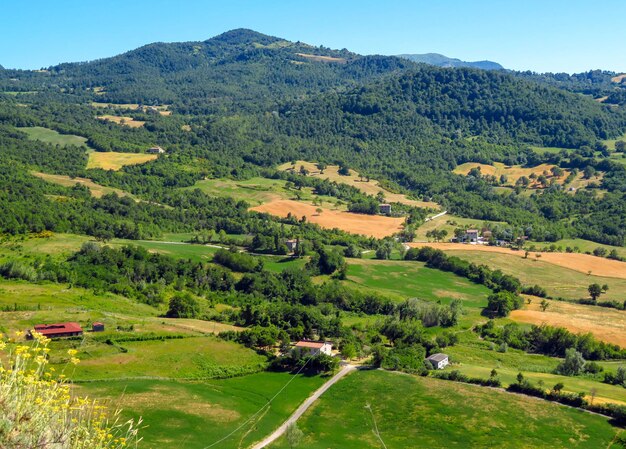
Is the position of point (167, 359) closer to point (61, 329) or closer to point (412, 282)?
point (61, 329)

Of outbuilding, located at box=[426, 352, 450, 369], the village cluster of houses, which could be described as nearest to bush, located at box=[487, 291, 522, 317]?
outbuilding, located at box=[426, 352, 450, 369]

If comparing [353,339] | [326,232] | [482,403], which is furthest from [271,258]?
[482,403]

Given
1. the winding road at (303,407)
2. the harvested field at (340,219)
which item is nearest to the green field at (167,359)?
the winding road at (303,407)

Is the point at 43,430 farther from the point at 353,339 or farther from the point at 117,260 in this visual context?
the point at 117,260

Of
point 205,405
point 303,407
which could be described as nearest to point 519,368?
point 303,407

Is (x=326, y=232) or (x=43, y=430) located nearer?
(x=43, y=430)

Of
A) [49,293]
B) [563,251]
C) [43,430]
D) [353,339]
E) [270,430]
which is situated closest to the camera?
[43,430]

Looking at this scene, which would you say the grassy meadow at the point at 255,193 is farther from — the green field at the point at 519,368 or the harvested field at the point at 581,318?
the green field at the point at 519,368
